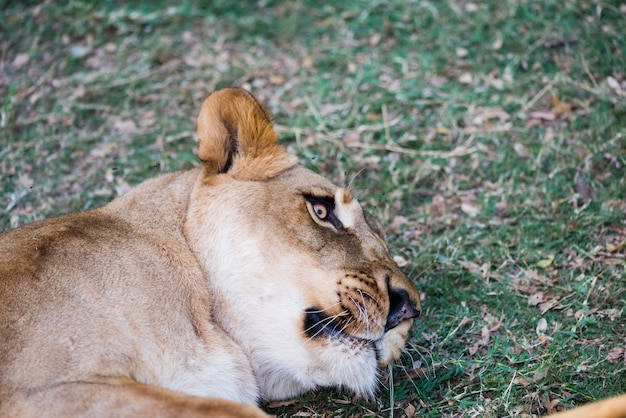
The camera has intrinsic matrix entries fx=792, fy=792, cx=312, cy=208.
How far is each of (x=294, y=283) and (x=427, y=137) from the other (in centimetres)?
286

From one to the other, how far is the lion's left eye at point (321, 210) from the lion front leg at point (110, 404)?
3.88ft

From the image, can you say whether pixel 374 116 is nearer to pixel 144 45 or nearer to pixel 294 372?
pixel 144 45

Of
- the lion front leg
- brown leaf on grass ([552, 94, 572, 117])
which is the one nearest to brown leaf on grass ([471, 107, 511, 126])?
brown leaf on grass ([552, 94, 572, 117])

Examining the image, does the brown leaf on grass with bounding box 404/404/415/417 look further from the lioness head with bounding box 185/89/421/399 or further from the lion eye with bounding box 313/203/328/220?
the lion eye with bounding box 313/203/328/220

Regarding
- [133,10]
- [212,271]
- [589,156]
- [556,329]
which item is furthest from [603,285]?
[133,10]

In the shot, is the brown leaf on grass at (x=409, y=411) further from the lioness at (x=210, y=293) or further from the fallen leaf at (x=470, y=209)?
the fallen leaf at (x=470, y=209)

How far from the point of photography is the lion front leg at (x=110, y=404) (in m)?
2.84

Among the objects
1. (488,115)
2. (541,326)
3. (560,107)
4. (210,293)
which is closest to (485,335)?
(541,326)

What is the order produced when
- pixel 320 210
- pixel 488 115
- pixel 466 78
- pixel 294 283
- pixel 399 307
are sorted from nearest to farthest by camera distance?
1. pixel 294 283
2. pixel 399 307
3. pixel 320 210
4. pixel 488 115
5. pixel 466 78

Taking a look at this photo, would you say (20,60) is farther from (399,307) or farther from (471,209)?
(399,307)

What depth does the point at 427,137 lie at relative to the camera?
6.06 meters

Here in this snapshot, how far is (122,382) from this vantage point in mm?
2961

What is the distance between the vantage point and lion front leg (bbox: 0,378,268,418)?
9.32 feet

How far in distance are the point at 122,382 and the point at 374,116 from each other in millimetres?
3846
